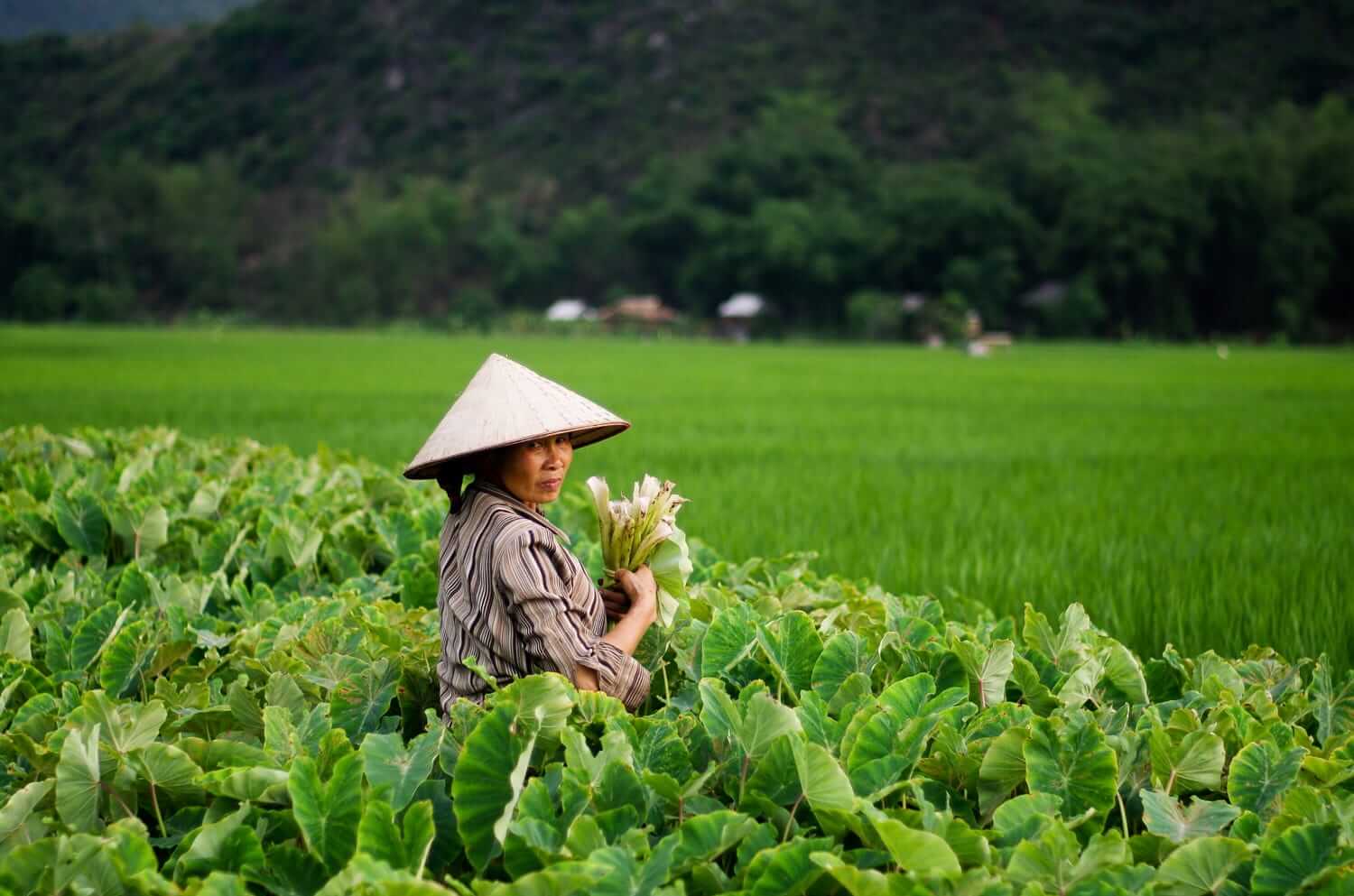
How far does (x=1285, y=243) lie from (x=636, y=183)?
30.3m

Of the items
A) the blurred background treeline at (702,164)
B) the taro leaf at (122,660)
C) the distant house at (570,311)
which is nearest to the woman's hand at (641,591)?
the taro leaf at (122,660)

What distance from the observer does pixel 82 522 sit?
11.4 ft

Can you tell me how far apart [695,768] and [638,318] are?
170 feet

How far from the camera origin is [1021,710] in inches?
71.7

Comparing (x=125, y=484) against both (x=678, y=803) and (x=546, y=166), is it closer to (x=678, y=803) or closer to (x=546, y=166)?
(x=678, y=803)

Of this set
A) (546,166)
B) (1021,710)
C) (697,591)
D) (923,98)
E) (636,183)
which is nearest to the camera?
(1021,710)

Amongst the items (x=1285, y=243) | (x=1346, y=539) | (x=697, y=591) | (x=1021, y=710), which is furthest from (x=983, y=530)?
(x=1285, y=243)

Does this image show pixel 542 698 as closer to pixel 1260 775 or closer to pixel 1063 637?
pixel 1260 775

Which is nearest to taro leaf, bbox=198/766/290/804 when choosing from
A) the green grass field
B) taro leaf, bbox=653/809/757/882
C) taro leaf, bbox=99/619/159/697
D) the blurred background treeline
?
taro leaf, bbox=653/809/757/882

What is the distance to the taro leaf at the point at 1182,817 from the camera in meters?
1.53

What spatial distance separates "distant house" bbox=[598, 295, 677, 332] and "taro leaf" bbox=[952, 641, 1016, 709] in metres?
50.3

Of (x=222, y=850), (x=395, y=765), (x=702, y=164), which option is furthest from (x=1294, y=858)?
(x=702, y=164)

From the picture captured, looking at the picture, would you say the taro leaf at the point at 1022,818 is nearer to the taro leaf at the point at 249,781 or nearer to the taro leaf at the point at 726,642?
the taro leaf at the point at 726,642

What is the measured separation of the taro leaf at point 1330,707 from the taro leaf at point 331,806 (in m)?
1.50
